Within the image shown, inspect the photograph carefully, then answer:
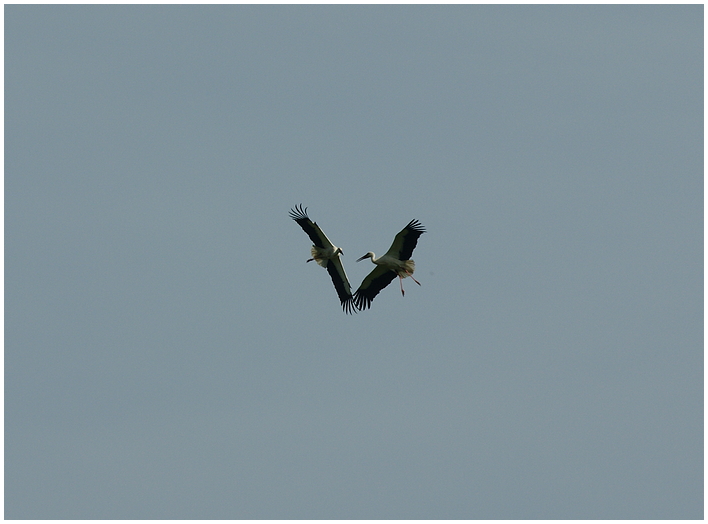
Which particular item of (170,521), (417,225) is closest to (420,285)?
(417,225)

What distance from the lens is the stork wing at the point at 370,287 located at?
182 ft

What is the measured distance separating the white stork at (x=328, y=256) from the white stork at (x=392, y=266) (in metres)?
0.35

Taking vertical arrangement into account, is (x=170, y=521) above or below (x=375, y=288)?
below

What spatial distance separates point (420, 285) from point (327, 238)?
3.10m

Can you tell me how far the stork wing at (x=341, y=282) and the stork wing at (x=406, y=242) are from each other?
1.95 m

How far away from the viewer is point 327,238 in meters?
54.8

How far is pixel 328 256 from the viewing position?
55.1 m

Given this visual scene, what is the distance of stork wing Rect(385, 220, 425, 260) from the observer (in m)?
53.3

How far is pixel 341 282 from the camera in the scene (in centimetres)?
5566

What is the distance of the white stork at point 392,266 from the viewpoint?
53.4m

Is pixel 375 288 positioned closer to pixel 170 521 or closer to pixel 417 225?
pixel 417 225

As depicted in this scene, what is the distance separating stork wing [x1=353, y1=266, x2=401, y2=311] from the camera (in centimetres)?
5538

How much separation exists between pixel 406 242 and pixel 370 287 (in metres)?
2.61

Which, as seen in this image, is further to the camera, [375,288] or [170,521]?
[375,288]
